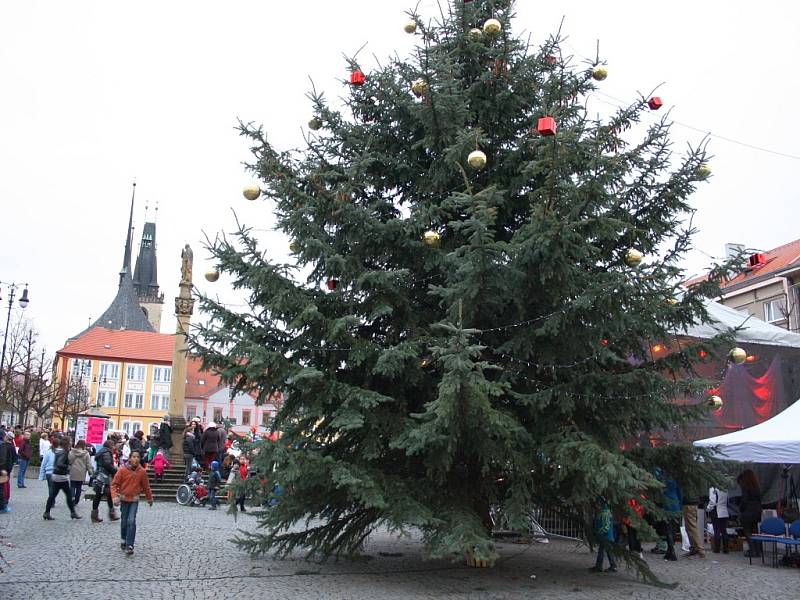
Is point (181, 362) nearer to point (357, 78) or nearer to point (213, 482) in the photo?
point (213, 482)

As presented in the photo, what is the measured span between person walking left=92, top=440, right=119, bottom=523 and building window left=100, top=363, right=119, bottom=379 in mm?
69978

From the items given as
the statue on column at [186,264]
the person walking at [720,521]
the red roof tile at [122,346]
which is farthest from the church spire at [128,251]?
the person walking at [720,521]

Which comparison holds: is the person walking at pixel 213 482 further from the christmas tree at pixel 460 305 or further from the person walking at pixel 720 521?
the person walking at pixel 720 521

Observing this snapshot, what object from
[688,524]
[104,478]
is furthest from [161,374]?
[688,524]

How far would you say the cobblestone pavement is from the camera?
909 cm

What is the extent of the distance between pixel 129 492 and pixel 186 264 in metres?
18.3

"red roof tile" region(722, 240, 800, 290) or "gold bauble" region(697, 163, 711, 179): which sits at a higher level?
"red roof tile" region(722, 240, 800, 290)

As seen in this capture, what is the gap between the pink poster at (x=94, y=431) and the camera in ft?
89.7

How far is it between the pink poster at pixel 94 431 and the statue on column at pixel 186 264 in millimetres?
5958

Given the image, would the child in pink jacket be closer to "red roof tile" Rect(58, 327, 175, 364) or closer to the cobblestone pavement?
the cobblestone pavement

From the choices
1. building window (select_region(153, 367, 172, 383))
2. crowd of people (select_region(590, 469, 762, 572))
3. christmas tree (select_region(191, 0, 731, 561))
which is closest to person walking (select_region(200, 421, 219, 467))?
christmas tree (select_region(191, 0, 731, 561))

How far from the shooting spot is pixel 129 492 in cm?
1169

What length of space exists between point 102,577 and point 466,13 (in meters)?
9.83

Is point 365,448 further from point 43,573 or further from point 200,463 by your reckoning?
point 200,463
